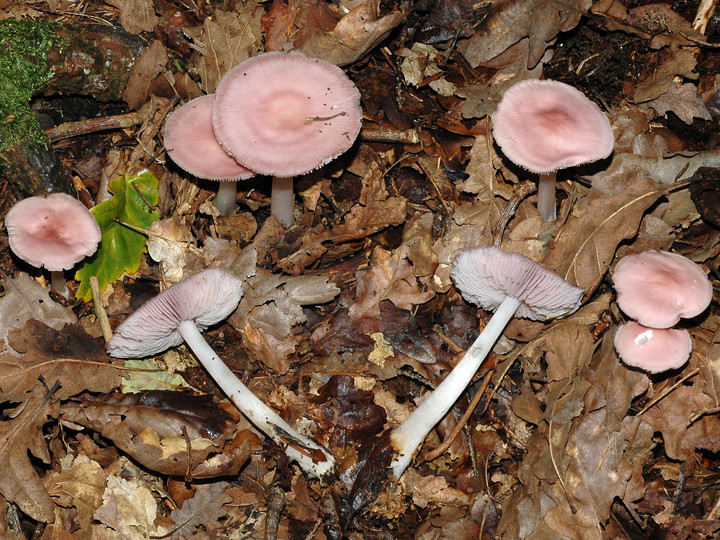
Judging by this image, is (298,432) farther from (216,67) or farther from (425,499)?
(216,67)

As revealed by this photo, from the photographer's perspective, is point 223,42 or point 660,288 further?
point 223,42

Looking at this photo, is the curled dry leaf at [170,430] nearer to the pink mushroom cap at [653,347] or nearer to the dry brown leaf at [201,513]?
the dry brown leaf at [201,513]

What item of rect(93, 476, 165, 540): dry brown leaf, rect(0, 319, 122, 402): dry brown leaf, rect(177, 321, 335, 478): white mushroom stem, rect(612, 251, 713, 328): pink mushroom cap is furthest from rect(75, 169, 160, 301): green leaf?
rect(612, 251, 713, 328): pink mushroom cap

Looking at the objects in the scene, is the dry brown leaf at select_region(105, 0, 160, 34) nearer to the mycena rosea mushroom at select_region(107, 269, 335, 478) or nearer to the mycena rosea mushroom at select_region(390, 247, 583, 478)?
the mycena rosea mushroom at select_region(107, 269, 335, 478)

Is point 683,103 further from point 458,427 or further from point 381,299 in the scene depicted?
point 458,427

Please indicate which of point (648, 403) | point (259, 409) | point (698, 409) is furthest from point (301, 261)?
point (698, 409)

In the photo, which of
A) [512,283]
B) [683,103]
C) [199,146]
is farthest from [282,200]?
[683,103]
